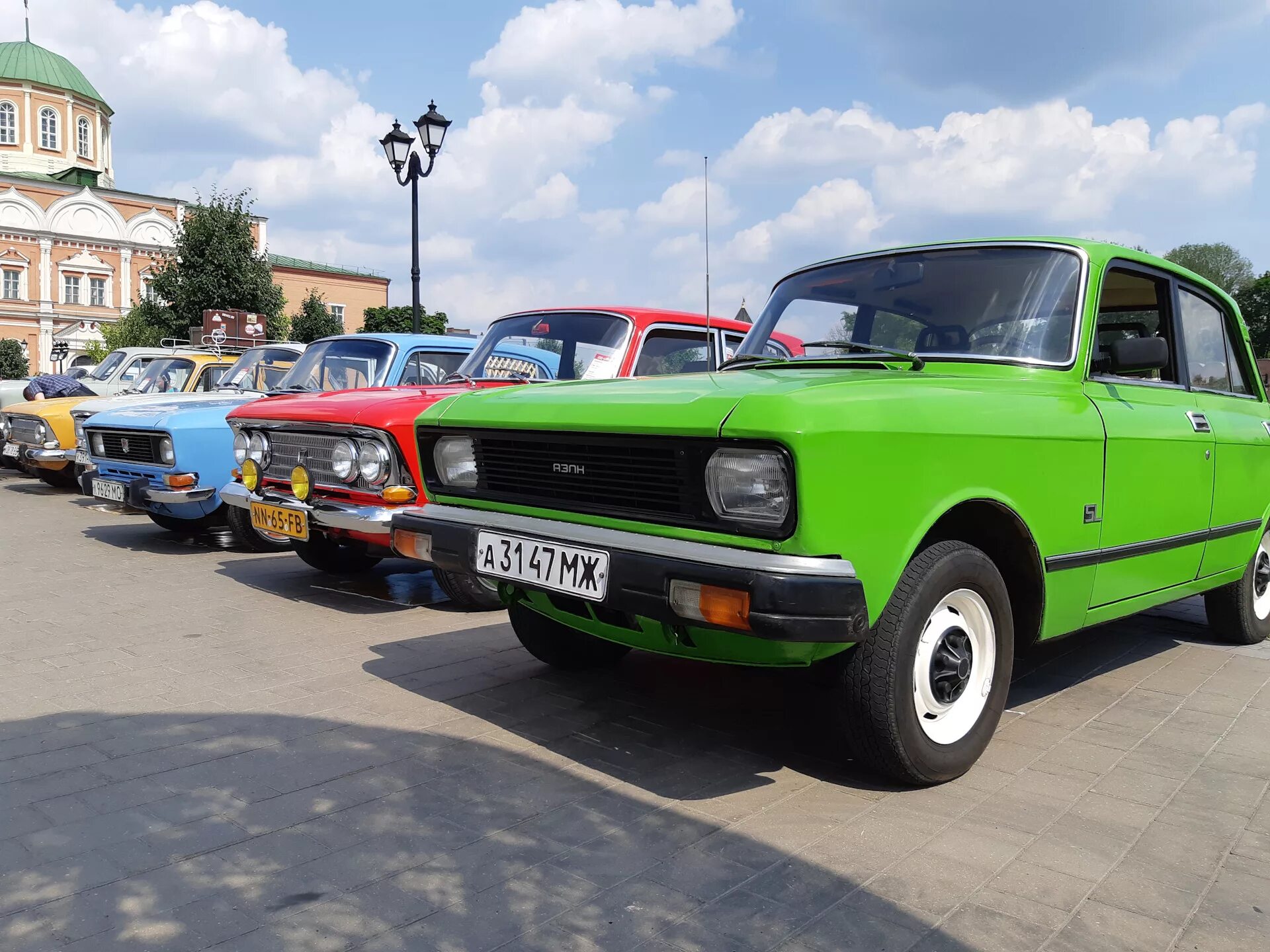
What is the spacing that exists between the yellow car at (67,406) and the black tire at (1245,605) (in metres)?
9.82

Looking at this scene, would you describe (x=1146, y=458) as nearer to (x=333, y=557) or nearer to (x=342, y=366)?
(x=333, y=557)

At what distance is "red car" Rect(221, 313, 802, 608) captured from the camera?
5422 millimetres

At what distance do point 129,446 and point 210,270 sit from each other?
93.7ft

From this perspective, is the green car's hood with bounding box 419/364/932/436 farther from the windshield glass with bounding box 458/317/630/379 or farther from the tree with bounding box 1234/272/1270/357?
the tree with bounding box 1234/272/1270/357

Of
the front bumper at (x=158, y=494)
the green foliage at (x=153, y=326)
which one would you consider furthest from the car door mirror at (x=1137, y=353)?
the green foliage at (x=153, y=326)

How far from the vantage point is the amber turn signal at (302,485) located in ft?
19.1

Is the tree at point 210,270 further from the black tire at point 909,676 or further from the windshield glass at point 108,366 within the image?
the black tire at point 909,676

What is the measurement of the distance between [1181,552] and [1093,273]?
1.32 meters

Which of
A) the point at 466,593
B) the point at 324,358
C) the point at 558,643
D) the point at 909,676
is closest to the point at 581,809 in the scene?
the point at 909,676

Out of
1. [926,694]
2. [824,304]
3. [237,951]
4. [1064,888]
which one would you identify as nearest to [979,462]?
[926,694]

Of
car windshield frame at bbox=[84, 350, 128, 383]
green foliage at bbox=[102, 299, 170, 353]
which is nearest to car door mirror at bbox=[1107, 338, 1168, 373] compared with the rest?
car windshield frame at bbox=[84, 350, 128, 383]

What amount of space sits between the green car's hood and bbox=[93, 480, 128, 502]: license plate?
4.80 metres

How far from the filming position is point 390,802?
2.95 metres

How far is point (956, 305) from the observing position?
381 centimetres
